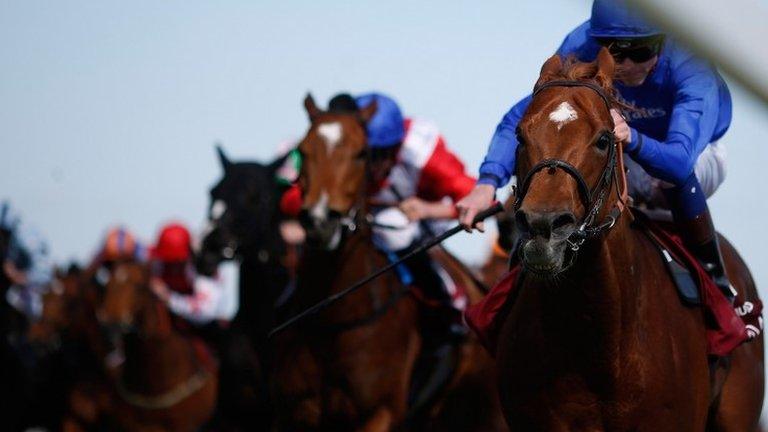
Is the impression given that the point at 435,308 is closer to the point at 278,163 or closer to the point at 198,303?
the point at 278,163

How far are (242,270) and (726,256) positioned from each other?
4.36m

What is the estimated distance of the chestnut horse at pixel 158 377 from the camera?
12.4 m

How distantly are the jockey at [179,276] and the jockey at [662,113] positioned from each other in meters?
9.61

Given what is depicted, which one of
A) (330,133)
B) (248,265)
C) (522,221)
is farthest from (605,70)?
(248,265)

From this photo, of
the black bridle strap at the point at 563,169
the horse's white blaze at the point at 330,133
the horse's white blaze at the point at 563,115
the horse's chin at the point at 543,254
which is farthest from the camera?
the horse's white blaze at the point at 330,133

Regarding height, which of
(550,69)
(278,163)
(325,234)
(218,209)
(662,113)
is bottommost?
(218,209)

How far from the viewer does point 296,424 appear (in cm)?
696

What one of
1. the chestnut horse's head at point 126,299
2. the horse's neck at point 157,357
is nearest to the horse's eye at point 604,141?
the horse's neck at point 157,357

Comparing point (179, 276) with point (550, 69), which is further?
point (179, 276)

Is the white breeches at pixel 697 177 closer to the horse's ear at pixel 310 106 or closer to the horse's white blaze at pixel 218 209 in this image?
the horse's ear at pixel 310 106

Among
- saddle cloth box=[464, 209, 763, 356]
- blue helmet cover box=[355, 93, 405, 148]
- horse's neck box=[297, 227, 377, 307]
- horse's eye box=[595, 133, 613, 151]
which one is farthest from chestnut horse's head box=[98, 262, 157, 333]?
horse's eye box=[595, 133, 613, 151]

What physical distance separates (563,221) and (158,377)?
970cm

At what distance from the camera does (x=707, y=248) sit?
4727mm

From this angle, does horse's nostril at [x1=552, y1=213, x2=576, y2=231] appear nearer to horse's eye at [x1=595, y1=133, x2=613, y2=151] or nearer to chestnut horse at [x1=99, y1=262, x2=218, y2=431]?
horse's eye at [x1=595, y1=133, x2=613, y2=151]
